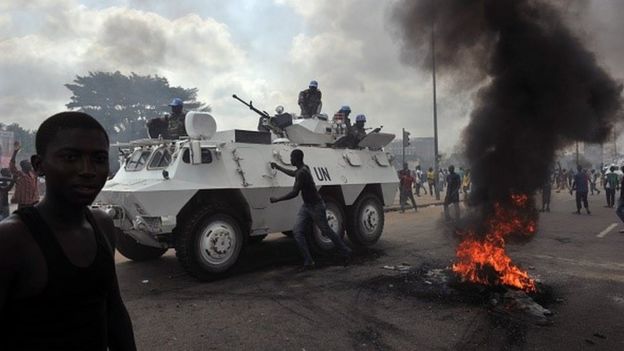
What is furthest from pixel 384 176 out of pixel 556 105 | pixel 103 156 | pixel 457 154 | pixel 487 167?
pixel 103 156

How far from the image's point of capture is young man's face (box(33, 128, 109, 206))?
1484 millimetres

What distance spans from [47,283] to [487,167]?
611 centimetres

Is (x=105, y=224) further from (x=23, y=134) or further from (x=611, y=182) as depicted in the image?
(x=23, y=134)

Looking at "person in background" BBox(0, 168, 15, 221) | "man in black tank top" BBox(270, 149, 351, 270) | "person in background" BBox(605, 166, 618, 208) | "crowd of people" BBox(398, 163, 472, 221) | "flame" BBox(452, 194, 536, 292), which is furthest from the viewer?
"person in background" BBox(605, 166, 618, 208)

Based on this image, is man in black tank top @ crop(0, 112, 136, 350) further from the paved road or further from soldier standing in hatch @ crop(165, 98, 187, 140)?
soldier standing in hatch @ crop(165, 98, 187, 140)

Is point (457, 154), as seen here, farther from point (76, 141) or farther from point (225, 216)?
point (76, 141)

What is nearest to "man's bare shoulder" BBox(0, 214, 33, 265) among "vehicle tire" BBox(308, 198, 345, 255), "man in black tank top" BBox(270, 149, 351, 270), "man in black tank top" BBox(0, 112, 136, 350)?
"man in black tank top" BBox(0, 112, 136, 350)

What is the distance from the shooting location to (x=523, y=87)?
6.09m

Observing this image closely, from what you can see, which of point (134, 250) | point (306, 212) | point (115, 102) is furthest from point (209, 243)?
point (115, 102)

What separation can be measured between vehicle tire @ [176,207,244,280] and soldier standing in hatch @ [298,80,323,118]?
3.82m

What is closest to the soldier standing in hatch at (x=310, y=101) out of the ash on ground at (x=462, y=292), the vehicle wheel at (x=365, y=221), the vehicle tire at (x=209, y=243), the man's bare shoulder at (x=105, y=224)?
the vehicle wheel at (x=365, y=221)

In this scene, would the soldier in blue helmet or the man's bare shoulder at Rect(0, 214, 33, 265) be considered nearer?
the man's bare shoulder at Rect(0, 214, 33, 265)

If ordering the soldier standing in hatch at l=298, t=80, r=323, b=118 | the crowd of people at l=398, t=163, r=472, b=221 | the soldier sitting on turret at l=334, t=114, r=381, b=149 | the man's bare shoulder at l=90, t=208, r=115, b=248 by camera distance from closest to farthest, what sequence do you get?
the man's bare shoulder at l=90, t=208, r=115, b=248 → the soldier sitting on turret at l=334, t=114, r=381, b=149 → the soldier standing in hatch at l=298, t=80, r=323, b=118 → the crowd of people at l=398, t=163, r=472, b=221

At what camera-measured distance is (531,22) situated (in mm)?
5996
